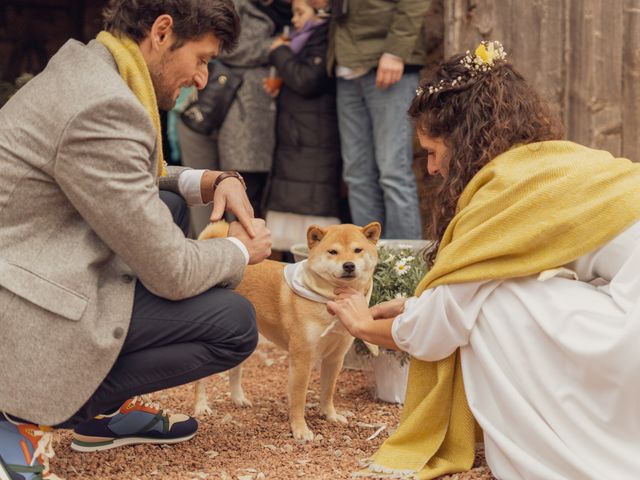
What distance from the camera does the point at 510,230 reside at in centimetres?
268

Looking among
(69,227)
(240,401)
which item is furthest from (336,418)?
(69,227)

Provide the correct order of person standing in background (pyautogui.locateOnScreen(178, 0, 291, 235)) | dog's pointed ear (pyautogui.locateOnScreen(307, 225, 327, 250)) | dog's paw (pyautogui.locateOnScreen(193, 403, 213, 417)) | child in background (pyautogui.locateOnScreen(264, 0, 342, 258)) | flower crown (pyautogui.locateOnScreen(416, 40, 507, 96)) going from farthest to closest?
person standing in background (pyautogui.locateOnScreen(178, 0, 291, 235))
child in background (pyautogui.locateOnScreen(264, 0, 342, 258))
dog's paw (pyautogui.locateOnScreen(193, 403, 213, 417))
dog's pointed ear (pyautogui.locateOnScreen(307, 225, 327, 250))
flower crown (pyautogui.locateOnScreen(416, 40, 507, 96))

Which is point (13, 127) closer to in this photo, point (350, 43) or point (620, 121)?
point (350, 43)

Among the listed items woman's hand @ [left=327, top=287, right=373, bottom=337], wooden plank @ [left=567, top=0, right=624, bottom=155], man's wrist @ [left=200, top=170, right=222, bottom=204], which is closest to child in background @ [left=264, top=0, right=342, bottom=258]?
wooden plank @ [left=567, top=0, right=624, bottom=155]

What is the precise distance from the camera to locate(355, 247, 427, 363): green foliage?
3.88 meters

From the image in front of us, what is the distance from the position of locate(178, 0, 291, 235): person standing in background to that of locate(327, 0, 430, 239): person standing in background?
1.70 ft

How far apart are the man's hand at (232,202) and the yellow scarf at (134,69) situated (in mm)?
342

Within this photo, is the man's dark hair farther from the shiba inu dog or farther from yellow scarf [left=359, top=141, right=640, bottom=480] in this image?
the shiba inu dog

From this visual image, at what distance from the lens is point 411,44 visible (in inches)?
187

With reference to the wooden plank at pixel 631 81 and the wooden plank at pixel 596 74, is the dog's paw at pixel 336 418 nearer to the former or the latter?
the wooden plank at pixel 596 74

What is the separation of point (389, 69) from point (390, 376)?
5.50ft

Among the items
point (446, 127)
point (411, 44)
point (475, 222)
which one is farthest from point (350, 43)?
point (475, 222)

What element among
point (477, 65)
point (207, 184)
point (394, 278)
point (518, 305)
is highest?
point (477, 65)

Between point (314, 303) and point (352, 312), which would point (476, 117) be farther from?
point (314, 303)
